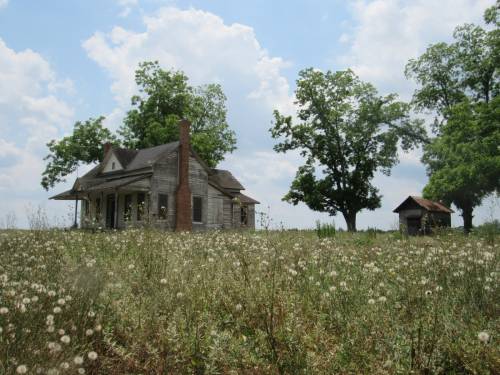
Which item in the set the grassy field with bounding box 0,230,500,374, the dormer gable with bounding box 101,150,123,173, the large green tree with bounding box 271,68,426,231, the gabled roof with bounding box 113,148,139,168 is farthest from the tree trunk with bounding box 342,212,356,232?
the grassy field with bounding box 0,230,500,374

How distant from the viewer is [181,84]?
4653 centimetres

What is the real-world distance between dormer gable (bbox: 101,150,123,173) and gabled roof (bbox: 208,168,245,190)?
10135 millimetres

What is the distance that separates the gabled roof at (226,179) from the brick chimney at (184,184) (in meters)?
10.6

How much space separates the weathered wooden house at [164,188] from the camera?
104 ft

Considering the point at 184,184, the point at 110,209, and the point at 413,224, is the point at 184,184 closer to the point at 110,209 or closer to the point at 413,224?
the point at 110,209

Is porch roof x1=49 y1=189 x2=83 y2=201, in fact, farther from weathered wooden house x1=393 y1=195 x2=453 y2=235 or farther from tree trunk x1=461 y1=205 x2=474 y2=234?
tree trunk x1=461 y1=205 x2=474 y2=234

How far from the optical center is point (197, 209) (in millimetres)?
Result: 34188

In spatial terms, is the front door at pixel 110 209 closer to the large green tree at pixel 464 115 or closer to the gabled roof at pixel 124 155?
the gabled roof at pixel 124 155

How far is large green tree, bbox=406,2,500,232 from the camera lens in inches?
1174

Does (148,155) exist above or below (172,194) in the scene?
above

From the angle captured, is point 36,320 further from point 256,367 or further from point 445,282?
point 445,282

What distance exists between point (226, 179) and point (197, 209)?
11418 mm

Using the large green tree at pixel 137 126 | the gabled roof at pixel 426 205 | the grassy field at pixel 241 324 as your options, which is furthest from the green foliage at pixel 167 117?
the grassy field at pixel 241 324

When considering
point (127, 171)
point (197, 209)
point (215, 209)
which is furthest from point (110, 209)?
point (215, 209)
